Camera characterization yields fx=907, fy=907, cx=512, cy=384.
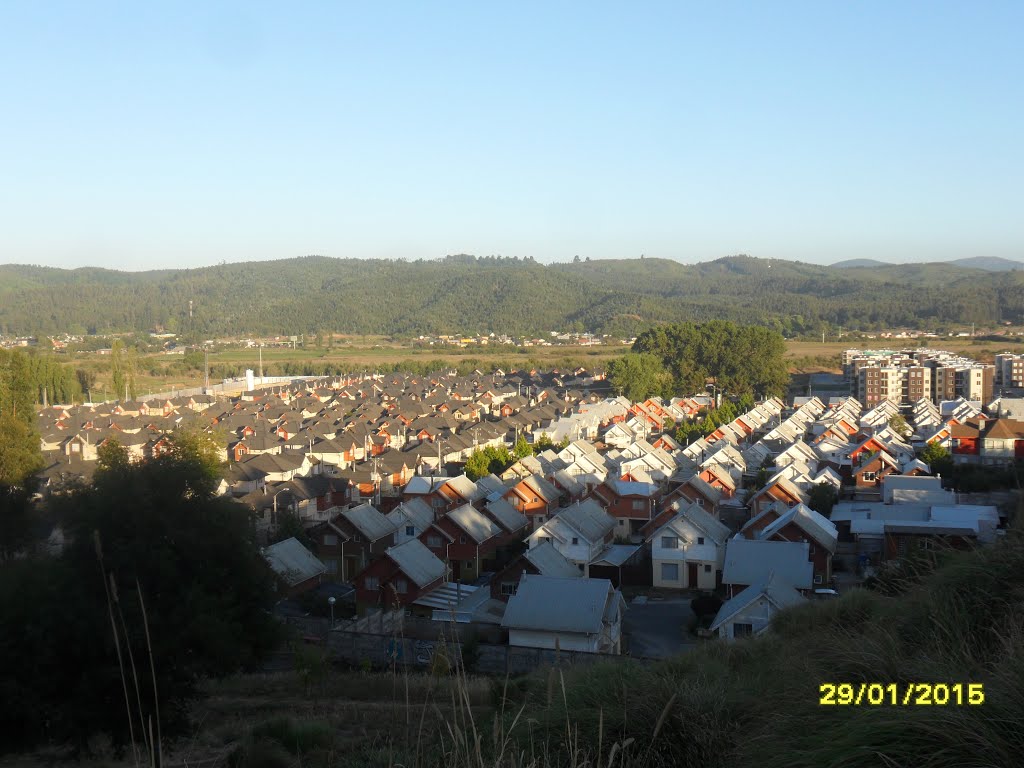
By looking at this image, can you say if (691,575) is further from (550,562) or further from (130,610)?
(130,610)

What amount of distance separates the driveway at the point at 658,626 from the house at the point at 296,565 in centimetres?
344

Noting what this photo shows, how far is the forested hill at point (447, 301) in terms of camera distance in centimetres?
7731

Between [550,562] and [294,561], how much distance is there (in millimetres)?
2798

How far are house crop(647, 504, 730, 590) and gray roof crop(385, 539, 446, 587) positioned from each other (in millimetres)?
2583

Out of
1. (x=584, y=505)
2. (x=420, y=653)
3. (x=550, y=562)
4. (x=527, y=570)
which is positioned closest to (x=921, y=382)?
(x=584, y=505)

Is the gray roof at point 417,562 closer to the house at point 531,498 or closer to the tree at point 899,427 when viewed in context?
the house at point 531,498

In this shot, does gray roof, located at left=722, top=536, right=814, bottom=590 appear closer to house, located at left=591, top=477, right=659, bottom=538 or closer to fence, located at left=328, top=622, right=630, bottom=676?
fence, located at left=328, top=622, right=630, bottom=676

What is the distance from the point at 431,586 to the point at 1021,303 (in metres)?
76.3

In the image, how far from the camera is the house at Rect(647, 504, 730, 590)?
10625 mm

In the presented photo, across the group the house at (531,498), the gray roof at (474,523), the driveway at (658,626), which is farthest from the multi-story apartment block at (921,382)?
the driveway at (658,626)

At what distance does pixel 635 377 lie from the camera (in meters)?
30.3
